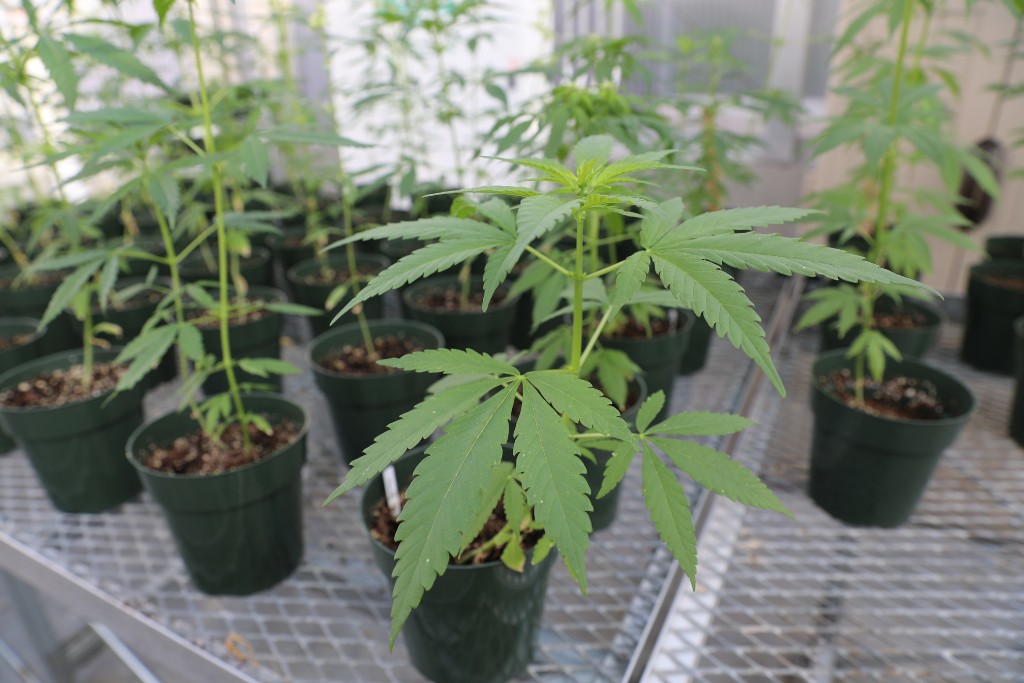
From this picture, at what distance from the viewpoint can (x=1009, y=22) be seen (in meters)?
1.71

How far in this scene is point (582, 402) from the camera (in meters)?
0.49

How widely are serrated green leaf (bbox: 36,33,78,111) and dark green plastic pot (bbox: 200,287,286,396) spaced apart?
620 millimetres

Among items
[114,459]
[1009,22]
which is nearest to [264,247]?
[114,459]

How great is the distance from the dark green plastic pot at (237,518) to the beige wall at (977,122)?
1.62 meters

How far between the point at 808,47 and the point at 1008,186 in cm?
71

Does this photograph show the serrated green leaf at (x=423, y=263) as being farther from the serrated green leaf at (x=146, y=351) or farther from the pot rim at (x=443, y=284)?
the pot rim at (x=443, y=284)

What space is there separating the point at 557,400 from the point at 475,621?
376 millimetres

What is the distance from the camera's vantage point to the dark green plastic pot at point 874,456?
989mm

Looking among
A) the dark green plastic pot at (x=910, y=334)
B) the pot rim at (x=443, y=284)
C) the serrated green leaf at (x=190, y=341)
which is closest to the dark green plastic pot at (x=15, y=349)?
the serrated green leaf at (x=190, y=341)

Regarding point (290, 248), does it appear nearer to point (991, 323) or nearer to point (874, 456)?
point (874, 456)

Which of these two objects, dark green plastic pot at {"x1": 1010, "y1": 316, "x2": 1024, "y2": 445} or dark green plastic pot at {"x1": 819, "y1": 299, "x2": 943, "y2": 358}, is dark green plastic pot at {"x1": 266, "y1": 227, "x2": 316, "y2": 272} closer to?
dark green plastic pot at {"x1": 819, "y1": 299, "x2": 943, "y2": 358}

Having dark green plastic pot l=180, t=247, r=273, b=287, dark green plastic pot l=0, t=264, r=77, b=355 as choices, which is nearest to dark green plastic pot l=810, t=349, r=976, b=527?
dark green plastic pot l=180, t=247, r=273, b=287

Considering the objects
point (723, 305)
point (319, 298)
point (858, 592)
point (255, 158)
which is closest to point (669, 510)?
point (723, 305)

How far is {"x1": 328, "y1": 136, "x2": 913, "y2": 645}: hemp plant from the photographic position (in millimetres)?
443
